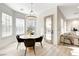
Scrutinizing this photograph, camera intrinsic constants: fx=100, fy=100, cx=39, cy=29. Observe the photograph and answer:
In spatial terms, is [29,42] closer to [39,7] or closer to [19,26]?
[19,26]

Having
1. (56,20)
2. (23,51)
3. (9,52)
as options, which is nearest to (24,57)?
(23,51)

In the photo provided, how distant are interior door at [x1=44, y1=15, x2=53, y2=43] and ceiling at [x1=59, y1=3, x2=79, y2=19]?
0.47 meters

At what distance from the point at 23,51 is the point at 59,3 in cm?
172

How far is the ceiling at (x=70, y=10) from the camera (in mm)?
2933

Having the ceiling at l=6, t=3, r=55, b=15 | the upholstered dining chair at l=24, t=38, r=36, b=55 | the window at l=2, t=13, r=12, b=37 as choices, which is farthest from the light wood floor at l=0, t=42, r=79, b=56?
the ceiling at l=6, t=3, r=55, b=15

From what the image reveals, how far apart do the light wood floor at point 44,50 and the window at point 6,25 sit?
1.20 feet

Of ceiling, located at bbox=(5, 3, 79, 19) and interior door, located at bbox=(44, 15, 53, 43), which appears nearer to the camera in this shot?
ceiling, located at bbox=(5, 3, 79, 19)

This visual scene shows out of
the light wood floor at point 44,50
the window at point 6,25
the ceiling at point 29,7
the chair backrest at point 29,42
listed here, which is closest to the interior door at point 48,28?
the light wood floor at point 44,50

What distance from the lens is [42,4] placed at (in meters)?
2.89

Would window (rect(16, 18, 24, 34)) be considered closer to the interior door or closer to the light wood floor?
the light wood floor

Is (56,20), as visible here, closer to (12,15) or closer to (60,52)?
(60,52)

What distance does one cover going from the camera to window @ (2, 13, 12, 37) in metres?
2.82

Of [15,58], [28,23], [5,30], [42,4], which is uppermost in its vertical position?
[42,4]

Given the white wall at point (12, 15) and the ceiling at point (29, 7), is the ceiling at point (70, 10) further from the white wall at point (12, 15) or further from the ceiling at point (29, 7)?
the white wall at point (12, 15)
